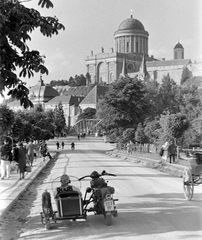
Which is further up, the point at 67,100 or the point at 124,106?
the point at 67,100

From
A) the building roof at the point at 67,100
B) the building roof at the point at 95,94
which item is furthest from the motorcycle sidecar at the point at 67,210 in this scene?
the building roof at the point at 67,100

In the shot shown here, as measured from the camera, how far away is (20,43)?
29.9 feet

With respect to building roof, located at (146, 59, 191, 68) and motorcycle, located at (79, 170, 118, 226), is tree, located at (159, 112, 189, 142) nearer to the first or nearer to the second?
motorcycle, located at (79, 170, 118, 226)

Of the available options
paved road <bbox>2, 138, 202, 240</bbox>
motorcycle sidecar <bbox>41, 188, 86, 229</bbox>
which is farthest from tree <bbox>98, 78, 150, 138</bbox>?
motorcycle sidecar <bbox>41, 188, 86, 229</bbox>

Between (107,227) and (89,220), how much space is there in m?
0.93

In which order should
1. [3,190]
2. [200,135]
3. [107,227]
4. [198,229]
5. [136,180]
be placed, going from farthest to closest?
1. [200,135]
2. [136,180]
3. [3,190]
4. [107,227]
5. [198,229]

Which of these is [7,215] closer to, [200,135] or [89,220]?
[89,220]

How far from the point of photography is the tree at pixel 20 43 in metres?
8.90

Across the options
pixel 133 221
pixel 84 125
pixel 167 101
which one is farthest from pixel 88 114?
pixel 133 221

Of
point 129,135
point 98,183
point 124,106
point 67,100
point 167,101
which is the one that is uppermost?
point 67,100

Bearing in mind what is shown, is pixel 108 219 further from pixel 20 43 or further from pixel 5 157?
pixel 5 157

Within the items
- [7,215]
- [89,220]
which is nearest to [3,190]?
[7,215]

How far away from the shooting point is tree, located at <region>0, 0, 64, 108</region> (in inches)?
350

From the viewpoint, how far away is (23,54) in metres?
9.38
